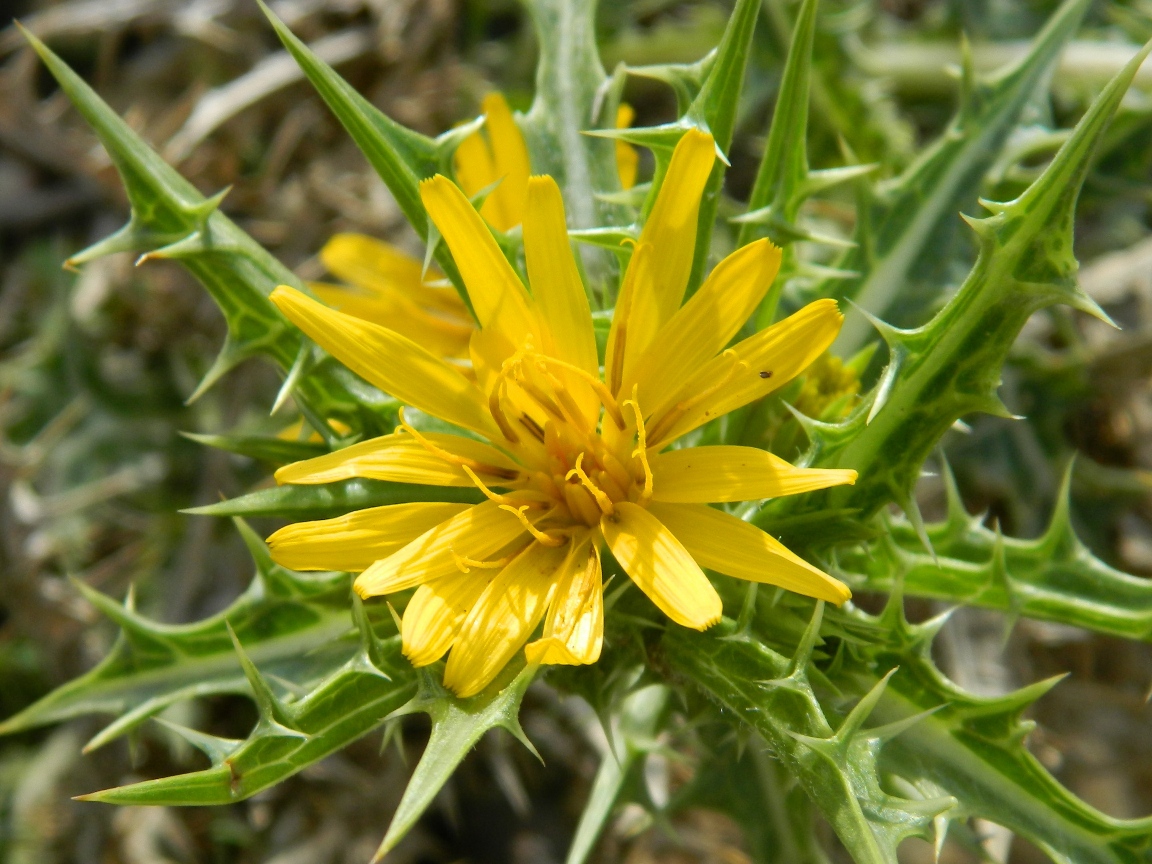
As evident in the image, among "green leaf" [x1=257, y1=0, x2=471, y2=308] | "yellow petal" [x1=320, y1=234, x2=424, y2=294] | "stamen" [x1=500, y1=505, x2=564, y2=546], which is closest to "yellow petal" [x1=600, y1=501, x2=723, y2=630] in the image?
"stamen" [x1=500, y1=505, x2=564, y2=546]

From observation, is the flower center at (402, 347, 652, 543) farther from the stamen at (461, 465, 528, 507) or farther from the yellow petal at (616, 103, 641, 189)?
the yellow petal at (616, 103, 641, 189)

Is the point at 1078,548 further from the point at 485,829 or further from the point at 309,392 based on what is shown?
the point at 485,829

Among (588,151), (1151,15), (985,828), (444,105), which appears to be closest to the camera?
(588,151)

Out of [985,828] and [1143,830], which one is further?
[985,828]

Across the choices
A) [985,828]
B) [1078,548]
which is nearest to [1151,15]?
[1078,548]

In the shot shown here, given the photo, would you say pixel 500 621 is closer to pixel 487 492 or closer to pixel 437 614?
pixel 437 614

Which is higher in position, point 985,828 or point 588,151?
point 588,151
